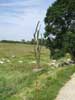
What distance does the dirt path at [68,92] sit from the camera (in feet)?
56.8

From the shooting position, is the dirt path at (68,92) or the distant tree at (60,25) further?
the distant tree at (60,25)

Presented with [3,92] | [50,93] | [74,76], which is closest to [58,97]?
[50,93]

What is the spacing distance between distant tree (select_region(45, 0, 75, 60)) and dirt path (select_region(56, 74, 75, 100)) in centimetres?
2242

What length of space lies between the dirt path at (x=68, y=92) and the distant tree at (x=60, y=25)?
22.4m

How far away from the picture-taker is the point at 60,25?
4659cm

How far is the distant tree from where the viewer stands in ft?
150

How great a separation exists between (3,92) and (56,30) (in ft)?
78.2

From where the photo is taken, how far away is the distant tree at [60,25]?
150 feet

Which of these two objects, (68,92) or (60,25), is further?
(60,25)

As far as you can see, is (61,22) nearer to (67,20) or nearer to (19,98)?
(67,20)

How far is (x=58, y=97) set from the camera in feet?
57.4

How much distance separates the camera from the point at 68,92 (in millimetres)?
18891

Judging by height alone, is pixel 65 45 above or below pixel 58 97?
below

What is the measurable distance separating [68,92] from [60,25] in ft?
92.5
